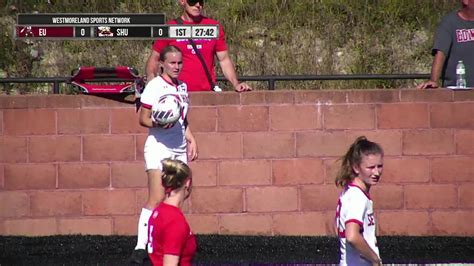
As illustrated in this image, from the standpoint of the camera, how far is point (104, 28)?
411 inches

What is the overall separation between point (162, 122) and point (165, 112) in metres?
0.08

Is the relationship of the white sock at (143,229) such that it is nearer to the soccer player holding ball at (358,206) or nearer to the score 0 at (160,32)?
the score 0 at (160,32)

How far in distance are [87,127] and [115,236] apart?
3.47 ft

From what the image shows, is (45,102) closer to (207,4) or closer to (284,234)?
(284,234)

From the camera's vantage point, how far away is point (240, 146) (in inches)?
429

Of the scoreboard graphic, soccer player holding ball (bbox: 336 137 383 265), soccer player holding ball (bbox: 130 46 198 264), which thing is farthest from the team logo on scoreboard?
soccer player holding ball (bbox: 336 137 383 265)

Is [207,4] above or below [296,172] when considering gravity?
above

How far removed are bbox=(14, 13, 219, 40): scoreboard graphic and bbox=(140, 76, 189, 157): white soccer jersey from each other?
1.07 meters

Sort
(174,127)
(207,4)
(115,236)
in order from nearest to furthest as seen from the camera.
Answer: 1. (174,127)
2. (115,236)
3. (207,4)

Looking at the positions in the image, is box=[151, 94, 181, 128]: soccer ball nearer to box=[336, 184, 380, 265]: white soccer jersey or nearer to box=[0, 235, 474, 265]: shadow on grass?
box=[0, 235, 474, 265]: shadow on grass

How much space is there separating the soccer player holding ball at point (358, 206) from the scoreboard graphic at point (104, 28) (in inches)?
153

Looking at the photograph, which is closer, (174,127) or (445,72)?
(174,127)

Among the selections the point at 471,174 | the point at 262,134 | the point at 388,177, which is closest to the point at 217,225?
the point at 262,134

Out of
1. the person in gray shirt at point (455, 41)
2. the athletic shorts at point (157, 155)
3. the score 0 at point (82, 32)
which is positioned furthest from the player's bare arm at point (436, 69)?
the score 0 at point (82, 32)
